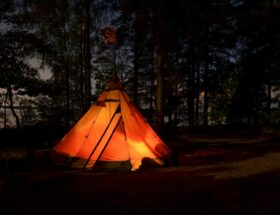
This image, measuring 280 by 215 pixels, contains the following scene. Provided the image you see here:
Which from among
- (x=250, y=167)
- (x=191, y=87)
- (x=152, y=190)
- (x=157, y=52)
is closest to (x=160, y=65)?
(x=157, y=52)

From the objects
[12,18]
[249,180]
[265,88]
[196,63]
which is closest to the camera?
[249,180]

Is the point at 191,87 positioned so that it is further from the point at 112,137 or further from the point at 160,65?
the point at 112,137

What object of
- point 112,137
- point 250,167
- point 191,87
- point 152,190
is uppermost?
point 191,87

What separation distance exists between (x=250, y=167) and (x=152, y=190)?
343 cm

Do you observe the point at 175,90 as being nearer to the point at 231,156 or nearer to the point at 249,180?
the point at 231,156

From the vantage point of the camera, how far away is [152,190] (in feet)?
23.1

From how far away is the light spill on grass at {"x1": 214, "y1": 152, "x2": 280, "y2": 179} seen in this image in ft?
27.2

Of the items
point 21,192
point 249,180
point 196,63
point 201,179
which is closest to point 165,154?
point 201,179

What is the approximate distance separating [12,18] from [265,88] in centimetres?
2540

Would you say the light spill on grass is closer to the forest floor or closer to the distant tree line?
the forest floor

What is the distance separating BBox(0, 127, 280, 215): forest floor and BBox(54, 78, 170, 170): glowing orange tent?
634mm

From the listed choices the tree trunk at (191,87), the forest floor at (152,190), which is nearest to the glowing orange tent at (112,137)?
the forest floor at (152,190)

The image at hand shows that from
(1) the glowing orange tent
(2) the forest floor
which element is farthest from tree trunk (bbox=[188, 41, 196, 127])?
(2) the forest floor

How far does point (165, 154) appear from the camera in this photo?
34.2 ft
